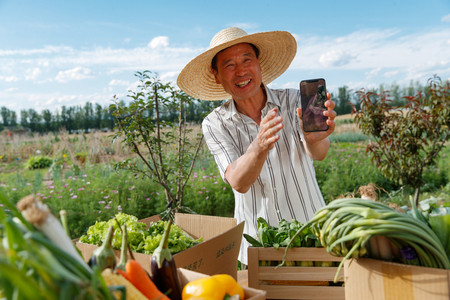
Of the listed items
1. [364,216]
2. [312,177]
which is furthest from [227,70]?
[364,216]

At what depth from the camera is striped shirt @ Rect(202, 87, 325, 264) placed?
2398 millimetres

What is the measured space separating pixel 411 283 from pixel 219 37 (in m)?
1.87

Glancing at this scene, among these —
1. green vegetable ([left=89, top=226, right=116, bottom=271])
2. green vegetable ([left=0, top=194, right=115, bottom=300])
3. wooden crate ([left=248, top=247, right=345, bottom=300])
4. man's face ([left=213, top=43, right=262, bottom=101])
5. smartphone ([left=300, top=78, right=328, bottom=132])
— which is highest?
man's face ([left=213, top=43, right=262, bottom=101])

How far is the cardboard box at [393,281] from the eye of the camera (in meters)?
0.91

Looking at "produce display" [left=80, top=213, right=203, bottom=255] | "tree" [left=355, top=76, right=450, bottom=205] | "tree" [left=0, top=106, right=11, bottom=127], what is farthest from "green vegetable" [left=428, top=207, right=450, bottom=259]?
"tree" [left=0, top=106, right=11, bottom=127]

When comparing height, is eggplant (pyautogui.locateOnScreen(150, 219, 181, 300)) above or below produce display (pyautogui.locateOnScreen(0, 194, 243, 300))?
below

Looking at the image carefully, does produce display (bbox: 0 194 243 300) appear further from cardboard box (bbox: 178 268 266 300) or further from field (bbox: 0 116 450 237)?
→ field (bbox: 0 116 450 237)

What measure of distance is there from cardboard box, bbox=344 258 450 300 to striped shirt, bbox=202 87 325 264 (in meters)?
1.34

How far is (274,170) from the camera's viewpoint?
7.94 ft

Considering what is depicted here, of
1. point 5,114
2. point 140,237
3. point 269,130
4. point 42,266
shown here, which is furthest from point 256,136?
point 5,114

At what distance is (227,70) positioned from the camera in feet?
7.91

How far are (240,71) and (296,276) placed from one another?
1.40 metres

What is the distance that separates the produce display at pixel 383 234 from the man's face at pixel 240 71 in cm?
146

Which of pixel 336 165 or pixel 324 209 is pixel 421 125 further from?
pixel 324 209
